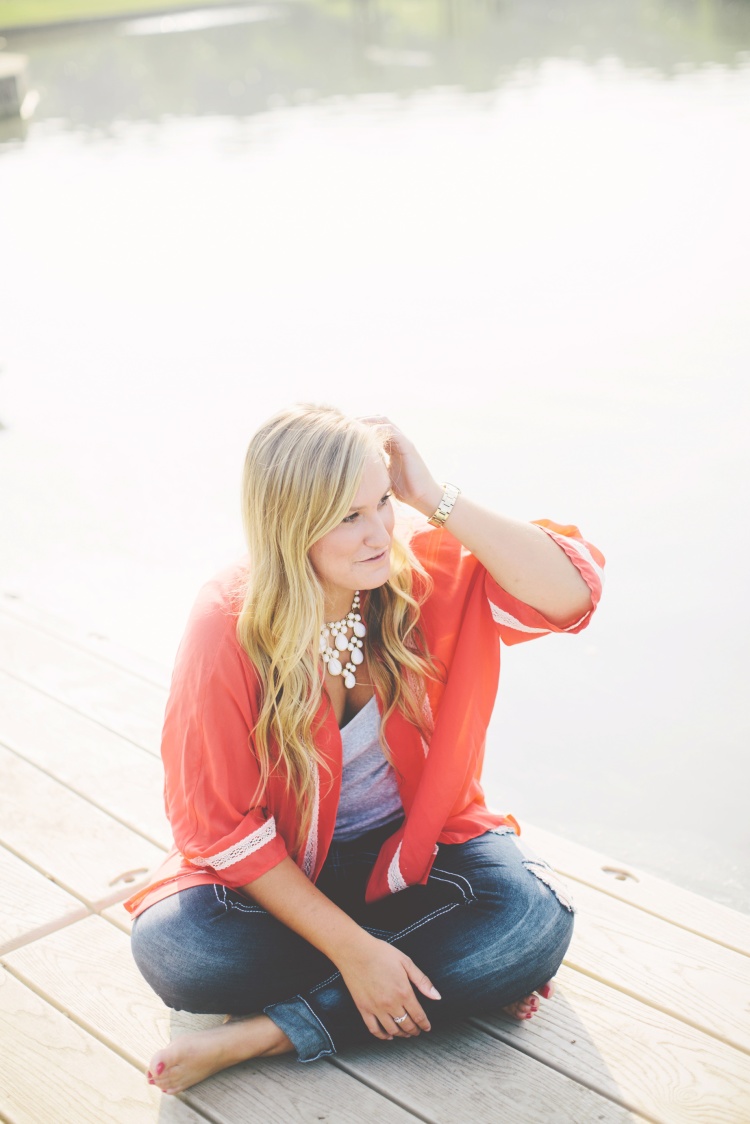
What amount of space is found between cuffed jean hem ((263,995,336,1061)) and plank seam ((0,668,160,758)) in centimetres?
95

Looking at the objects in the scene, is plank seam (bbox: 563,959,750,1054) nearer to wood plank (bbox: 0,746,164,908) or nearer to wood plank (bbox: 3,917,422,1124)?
wood plank (bbox: 3,917,422,1124)

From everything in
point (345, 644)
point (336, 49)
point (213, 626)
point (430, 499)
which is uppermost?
point (336, 49)

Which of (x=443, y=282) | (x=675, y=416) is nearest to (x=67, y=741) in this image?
(x=675, y=416)

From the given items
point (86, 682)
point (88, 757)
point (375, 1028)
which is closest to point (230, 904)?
point (375, 1028)

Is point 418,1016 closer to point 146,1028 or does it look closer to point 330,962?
point 330,962

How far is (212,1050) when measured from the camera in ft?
5.43

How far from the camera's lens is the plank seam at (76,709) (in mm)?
2614

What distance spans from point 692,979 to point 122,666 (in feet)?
5.43

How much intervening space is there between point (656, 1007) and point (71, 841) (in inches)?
45.1

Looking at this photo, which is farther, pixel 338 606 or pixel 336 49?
pixel 336 49

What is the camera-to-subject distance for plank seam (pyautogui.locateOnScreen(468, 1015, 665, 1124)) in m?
1.61

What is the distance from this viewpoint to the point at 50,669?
9.69 feet

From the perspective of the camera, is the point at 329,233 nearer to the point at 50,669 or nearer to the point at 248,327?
the point at 248,327

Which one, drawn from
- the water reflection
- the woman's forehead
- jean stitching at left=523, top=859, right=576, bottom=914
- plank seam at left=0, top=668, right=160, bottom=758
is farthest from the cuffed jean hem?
the water reflection
